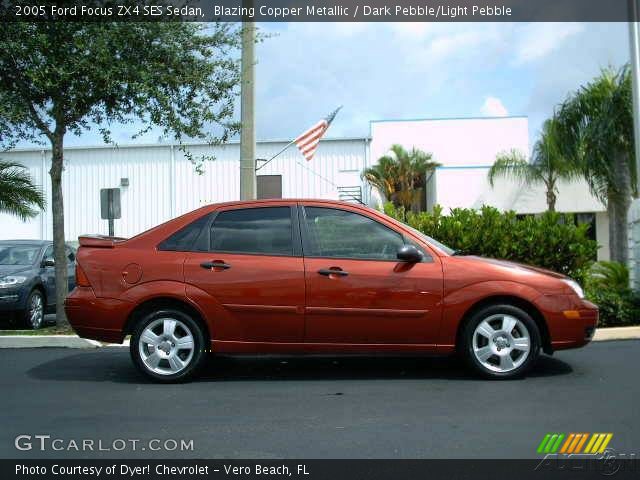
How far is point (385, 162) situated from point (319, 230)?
25.1 meters

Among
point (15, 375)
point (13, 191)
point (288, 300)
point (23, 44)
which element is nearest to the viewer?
point (288, 300)

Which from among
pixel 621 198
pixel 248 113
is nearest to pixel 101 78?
pixel 248 113

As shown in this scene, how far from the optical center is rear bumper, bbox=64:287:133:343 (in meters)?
6.16

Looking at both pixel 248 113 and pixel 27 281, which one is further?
pixel 27 281

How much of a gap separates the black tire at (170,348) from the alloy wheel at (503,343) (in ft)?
7.98

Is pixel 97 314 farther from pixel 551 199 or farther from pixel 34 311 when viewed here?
pixel 551 199

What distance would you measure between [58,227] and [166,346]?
466cm

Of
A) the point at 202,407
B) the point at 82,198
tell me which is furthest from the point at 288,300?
the point at 82,198

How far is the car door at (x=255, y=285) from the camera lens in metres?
6.04

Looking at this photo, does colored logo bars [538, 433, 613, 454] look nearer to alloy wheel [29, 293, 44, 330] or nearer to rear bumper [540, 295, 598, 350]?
rear bumper [540, 295, 598, 350]

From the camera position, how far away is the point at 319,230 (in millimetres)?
6273

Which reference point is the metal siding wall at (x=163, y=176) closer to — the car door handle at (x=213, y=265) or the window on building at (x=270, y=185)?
the window on building at (x=270, y=185)

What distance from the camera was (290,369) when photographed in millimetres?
6828
